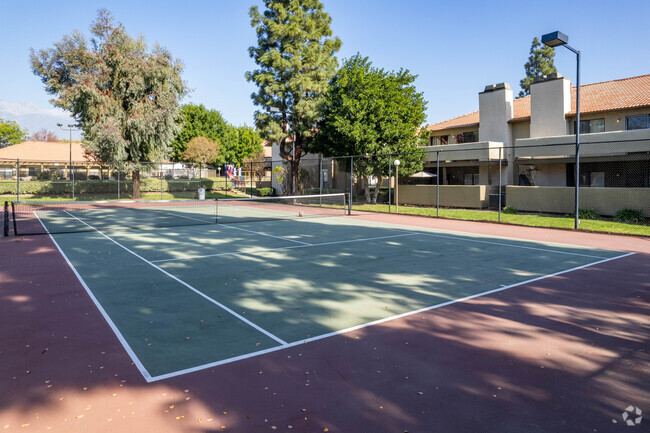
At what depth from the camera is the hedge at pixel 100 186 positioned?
37.2 metres

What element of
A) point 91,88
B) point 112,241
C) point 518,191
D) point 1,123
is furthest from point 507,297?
point 1,123

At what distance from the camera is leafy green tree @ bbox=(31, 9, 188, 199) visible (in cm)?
3238

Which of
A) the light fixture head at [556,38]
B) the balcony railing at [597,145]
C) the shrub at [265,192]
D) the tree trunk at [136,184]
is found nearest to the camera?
the light fixture head at [556,38]

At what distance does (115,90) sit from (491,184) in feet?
96.2

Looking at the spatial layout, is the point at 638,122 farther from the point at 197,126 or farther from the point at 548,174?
the point at 197,126

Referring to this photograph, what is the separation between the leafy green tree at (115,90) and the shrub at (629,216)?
3083 centimetres

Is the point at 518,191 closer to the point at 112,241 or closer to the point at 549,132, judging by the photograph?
the point at 549,132

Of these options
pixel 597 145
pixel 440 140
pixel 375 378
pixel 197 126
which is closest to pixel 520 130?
pixel 440 140

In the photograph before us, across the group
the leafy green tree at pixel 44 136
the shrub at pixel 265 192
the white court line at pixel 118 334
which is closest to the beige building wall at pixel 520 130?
the shrub at pixel 265 192

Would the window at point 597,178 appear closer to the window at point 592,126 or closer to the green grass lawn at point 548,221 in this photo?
the window at point 592,126

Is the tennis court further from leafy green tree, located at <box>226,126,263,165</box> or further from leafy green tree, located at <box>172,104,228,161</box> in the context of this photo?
leafy green tree, located at <box>226,126,263,165</box>

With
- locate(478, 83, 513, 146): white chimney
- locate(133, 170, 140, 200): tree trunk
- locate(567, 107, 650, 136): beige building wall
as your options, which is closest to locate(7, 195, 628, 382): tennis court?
locate(567, 107, 650, 136): beige building wall

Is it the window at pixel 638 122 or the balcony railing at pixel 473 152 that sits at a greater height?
the window at pixel 638 122

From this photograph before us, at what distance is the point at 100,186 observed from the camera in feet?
131
